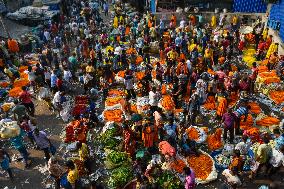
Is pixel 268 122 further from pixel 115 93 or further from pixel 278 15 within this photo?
pixel 278 15

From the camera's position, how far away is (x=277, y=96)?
49.6 ft

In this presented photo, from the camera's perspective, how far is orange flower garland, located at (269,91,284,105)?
584 inches

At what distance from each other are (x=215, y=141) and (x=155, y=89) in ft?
11.6

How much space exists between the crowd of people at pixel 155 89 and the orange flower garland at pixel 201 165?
162mm

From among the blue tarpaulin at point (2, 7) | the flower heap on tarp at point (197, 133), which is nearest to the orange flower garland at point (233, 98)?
the flower heap on tarp at point (197, 133)

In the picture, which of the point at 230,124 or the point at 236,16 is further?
the point at 236,16

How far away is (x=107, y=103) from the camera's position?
608 inches

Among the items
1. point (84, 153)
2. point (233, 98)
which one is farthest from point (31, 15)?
point (84, 153)

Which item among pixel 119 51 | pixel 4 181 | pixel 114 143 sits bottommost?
pixel 4 181

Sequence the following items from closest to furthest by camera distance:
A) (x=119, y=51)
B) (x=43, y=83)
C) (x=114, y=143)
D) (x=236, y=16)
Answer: (x=114, y=143), (x=43, y=83), (x=119, y=51), (x=236, y=16)

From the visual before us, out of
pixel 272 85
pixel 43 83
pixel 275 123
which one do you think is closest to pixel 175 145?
pixel 275 123

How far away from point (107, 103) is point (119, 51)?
4.65 m

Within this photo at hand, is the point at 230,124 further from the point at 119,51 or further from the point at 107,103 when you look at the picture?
the point at 119,51

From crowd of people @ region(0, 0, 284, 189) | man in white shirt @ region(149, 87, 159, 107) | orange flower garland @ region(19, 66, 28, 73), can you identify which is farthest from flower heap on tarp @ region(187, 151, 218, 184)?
orange flower garland @ region(19, 66, 28, 73)
